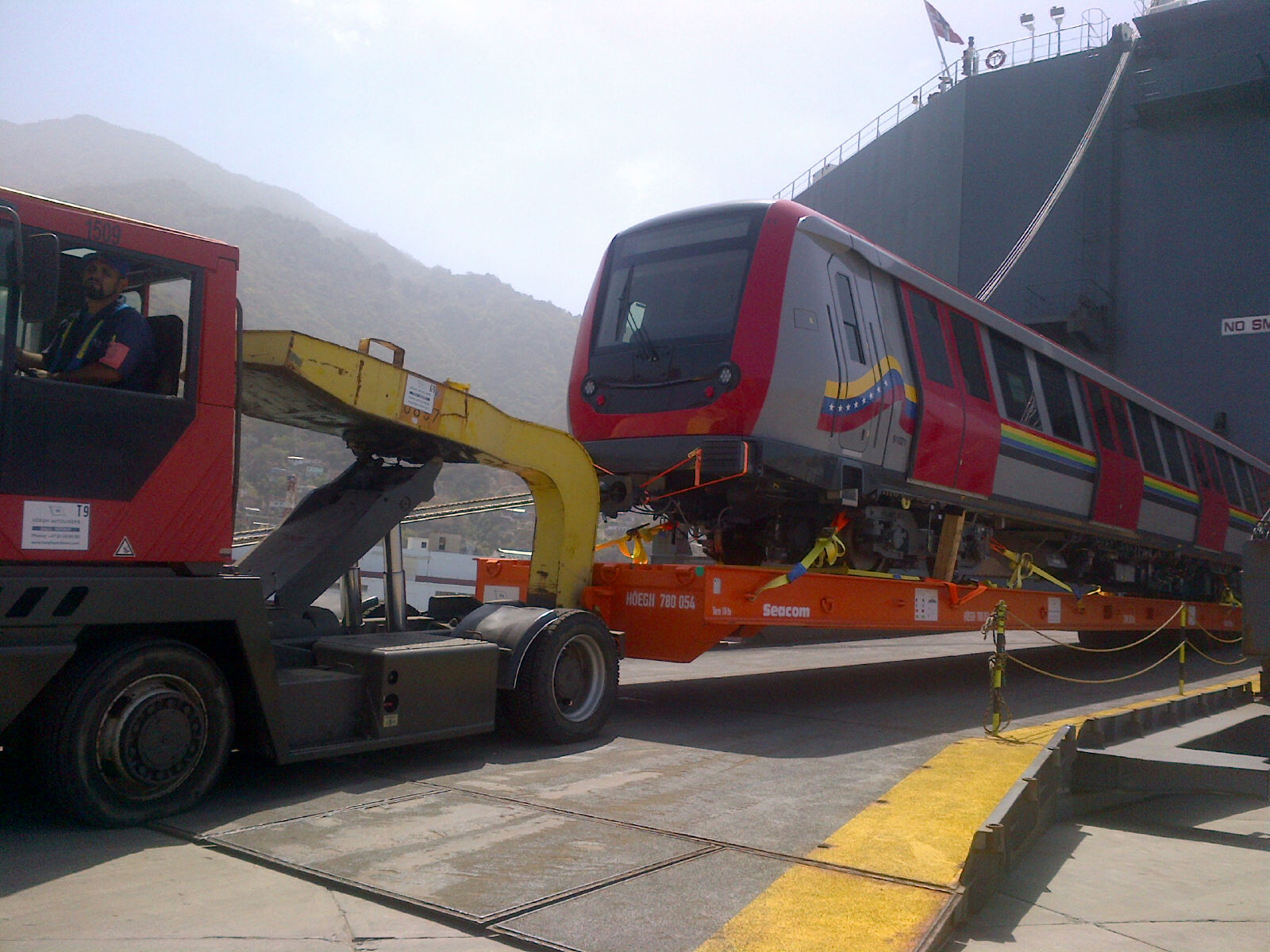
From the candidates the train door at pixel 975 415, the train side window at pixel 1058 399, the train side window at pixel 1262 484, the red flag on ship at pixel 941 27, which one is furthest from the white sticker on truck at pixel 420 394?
the red flag on ship at pixel 941 27

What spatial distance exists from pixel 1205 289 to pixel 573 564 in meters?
26.2

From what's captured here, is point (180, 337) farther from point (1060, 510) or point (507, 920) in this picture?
point (1060, 510)

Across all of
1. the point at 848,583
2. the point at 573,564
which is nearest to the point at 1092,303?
the point at 848,583

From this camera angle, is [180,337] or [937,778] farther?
[937,778]

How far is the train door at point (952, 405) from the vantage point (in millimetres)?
9281

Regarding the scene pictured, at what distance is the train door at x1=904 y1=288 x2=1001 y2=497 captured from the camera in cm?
928

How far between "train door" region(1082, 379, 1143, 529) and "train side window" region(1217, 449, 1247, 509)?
5.14 metres

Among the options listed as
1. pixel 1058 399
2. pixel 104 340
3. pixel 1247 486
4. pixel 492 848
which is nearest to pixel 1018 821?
pixel 492 848

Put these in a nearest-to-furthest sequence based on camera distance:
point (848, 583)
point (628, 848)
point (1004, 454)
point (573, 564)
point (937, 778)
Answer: point (628, 848)
point (937, 778)
point (573, 564)
point (848, 583)
point (1004, 454)

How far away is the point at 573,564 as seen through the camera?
749 centimetres

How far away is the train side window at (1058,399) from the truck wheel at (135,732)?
9532 mm

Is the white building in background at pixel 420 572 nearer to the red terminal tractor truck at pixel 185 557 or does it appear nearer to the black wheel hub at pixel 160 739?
the red terminal tractor truck at pixel 185 557

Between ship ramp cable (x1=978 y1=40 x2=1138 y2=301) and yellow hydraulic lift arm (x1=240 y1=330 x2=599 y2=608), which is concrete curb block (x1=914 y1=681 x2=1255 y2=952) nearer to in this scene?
yellow hydraulic lift arm (x1=240 y1=330 x2=599 y2=608)

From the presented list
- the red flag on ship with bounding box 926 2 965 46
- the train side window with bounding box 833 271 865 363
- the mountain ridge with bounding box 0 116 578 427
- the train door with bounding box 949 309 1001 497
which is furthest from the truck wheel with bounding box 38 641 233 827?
the mountain ridge with bounding box 0 116 578 427
